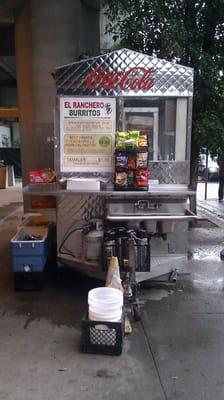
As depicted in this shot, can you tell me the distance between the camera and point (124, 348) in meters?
3.34

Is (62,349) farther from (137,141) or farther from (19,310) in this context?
(137,141)

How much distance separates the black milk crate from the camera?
3188mm

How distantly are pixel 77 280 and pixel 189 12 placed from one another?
14.6 feet

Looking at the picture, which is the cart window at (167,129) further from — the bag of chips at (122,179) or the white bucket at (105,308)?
the white bucket at (105,308)

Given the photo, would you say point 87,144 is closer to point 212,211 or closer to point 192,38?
point 192,38

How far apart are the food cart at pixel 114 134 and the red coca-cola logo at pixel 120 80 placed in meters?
0.01

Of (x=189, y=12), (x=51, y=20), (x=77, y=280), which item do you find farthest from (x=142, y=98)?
(x=51, y=20)

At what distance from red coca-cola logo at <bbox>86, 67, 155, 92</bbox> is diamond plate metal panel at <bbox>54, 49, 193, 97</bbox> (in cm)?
1

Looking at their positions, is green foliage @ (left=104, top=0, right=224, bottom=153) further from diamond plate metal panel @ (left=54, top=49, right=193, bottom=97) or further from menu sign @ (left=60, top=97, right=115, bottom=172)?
menu sign @ (left=60, top=97, right=115, bottom=172)

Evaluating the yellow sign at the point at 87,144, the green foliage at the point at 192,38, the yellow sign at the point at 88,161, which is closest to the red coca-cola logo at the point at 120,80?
the yellow sign at the point at 87,144

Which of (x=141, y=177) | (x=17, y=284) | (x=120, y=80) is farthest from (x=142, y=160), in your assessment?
(x=17, y=284)

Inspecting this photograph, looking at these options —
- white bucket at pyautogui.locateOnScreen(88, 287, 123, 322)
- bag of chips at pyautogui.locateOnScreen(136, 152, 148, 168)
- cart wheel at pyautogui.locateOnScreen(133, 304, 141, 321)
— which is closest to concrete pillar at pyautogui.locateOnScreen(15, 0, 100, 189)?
bag of chips at pyautogui.locateOnScreen(136, 152, 148, 168)

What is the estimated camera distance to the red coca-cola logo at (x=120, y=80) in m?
4.28

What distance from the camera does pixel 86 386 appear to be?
280cm
